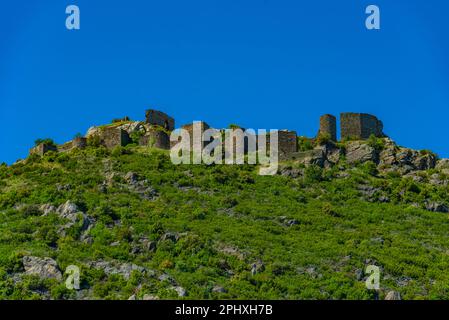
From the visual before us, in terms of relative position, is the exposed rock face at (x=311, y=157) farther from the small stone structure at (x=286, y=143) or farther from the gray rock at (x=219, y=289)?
the gray rock at (x=219, y=289)

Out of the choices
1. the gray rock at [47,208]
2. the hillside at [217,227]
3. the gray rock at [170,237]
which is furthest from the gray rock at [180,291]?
the gray rock at [47,208]

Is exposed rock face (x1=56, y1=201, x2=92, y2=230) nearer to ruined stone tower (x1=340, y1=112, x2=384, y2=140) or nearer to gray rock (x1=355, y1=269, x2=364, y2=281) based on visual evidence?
gray rock (x1=355, y1=269, x2=364, y2=281)

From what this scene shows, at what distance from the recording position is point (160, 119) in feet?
290

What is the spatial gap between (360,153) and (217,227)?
693 inches

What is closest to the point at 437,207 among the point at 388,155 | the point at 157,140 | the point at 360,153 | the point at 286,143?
the point at 388,155

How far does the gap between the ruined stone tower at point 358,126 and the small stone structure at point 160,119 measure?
43.9 ft

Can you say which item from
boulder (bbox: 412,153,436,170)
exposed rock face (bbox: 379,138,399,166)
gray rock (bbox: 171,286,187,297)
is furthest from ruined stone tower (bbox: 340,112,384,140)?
gray rock (bbox: 171,286,187,297)

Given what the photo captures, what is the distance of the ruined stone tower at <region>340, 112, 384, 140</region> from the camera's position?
8325cm

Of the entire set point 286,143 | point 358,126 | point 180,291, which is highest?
point 358,126

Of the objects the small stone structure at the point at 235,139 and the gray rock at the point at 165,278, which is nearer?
the gray rock at the point at 165,278

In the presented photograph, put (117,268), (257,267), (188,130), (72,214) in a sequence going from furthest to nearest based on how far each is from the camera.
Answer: (188,130), (72,214), (257,267), (117,268)

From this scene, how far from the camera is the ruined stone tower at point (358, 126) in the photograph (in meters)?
83.2

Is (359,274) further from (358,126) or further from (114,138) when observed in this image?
(114,138)
